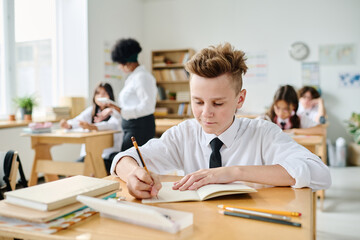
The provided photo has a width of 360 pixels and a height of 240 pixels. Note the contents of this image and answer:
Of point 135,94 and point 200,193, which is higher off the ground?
point 135,94

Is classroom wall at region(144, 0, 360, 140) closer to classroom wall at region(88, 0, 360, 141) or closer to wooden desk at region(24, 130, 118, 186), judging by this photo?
classroom wall at region(88, 0, 360, 141)

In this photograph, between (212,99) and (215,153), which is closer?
(212,99)

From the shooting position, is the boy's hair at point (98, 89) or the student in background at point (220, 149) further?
the boy's hair at point (98, 89)

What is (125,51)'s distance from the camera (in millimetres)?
3137

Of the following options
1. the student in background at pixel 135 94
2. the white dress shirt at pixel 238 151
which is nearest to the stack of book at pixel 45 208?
the white dress shirt at pixel 238 151

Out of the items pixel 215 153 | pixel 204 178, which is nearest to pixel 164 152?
pixel 215 153

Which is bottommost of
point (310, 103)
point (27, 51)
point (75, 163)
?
point (75, 163)

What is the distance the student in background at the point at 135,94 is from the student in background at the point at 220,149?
1.79 meters

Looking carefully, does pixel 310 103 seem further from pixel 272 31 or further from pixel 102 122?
pixel 102 122

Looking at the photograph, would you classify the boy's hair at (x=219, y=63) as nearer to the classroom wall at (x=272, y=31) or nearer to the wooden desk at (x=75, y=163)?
the wooden desk at (x=75, y=163)

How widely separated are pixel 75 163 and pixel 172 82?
3867 millimetres

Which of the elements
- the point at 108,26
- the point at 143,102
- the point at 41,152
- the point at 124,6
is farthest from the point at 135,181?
the point at 124,6

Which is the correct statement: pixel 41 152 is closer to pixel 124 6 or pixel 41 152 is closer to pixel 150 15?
pixel 124 6

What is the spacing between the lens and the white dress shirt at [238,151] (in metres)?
1.06
